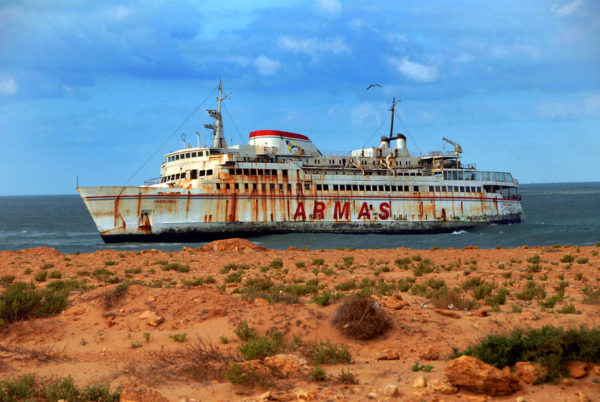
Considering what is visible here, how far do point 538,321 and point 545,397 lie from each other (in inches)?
150

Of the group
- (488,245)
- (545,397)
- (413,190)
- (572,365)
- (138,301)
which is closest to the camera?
(545,397)

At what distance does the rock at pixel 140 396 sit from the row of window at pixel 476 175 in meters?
44.0

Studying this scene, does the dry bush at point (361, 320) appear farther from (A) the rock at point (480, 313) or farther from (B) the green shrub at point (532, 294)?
(B) the green shrub at point (532, 294)

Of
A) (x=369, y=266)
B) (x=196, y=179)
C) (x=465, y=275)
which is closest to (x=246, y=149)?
(x=196, y=179)

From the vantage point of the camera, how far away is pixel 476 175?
160ft

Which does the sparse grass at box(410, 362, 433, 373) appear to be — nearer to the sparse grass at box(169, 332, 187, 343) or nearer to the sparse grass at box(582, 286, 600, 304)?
the sparse grass at box(169, 332, 187, 343)

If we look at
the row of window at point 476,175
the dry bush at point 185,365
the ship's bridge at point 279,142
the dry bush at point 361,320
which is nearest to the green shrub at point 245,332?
the dry bush at point 185,365

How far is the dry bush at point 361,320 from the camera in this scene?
8.84 metres

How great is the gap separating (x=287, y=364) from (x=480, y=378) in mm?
2733

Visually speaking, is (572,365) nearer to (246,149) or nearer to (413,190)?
(246,149)

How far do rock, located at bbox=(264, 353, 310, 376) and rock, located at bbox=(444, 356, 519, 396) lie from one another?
214cm

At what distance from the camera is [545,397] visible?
5.72 metres

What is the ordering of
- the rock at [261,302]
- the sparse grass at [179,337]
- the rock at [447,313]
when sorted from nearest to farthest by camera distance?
1. the sparse grass at [179,337]
2. the rock at [447,313]
3. the rock at [261,302]

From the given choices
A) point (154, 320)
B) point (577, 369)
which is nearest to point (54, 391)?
point (154, 320)
